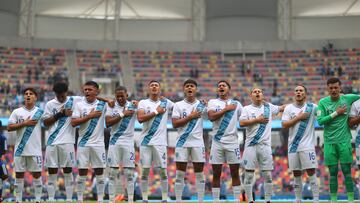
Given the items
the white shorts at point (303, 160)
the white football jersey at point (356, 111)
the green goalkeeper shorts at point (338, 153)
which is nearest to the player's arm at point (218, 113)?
the white shorts at point (303, 160)

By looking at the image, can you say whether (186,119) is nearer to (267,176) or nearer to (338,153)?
(267,176)

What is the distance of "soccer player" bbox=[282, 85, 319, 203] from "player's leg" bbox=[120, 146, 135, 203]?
131 inches

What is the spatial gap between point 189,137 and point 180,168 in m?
0.69

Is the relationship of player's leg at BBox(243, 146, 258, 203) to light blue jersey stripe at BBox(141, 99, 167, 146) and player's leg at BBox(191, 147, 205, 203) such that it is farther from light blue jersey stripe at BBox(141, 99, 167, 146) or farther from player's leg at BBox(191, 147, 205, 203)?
light blue jersey stripe at BBox(141, 99, 167, 146)

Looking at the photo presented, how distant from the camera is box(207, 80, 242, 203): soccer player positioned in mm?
12078

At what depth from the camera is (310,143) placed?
12266 mm

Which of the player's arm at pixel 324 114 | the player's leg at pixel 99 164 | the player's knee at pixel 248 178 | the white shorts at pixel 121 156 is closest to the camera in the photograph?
the player's arm at pixel 324 114

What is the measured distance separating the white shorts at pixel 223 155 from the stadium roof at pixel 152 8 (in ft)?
111

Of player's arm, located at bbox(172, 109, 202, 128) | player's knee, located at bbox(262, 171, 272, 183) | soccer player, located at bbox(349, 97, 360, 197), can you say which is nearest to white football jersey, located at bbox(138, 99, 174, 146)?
player's arm, located at bbox(172, 109, 202, 128)

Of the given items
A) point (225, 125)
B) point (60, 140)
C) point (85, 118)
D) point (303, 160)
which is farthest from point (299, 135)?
point (60, 140)

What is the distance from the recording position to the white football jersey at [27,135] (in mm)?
12609

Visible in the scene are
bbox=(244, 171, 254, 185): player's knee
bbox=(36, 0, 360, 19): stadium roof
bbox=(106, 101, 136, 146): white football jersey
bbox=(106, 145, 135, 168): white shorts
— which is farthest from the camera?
bbox=(36, 0, 360, 19): stadium roof

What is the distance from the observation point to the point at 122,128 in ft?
41.9

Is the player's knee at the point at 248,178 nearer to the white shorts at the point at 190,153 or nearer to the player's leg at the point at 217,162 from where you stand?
the player's leg at the point at 217,162
